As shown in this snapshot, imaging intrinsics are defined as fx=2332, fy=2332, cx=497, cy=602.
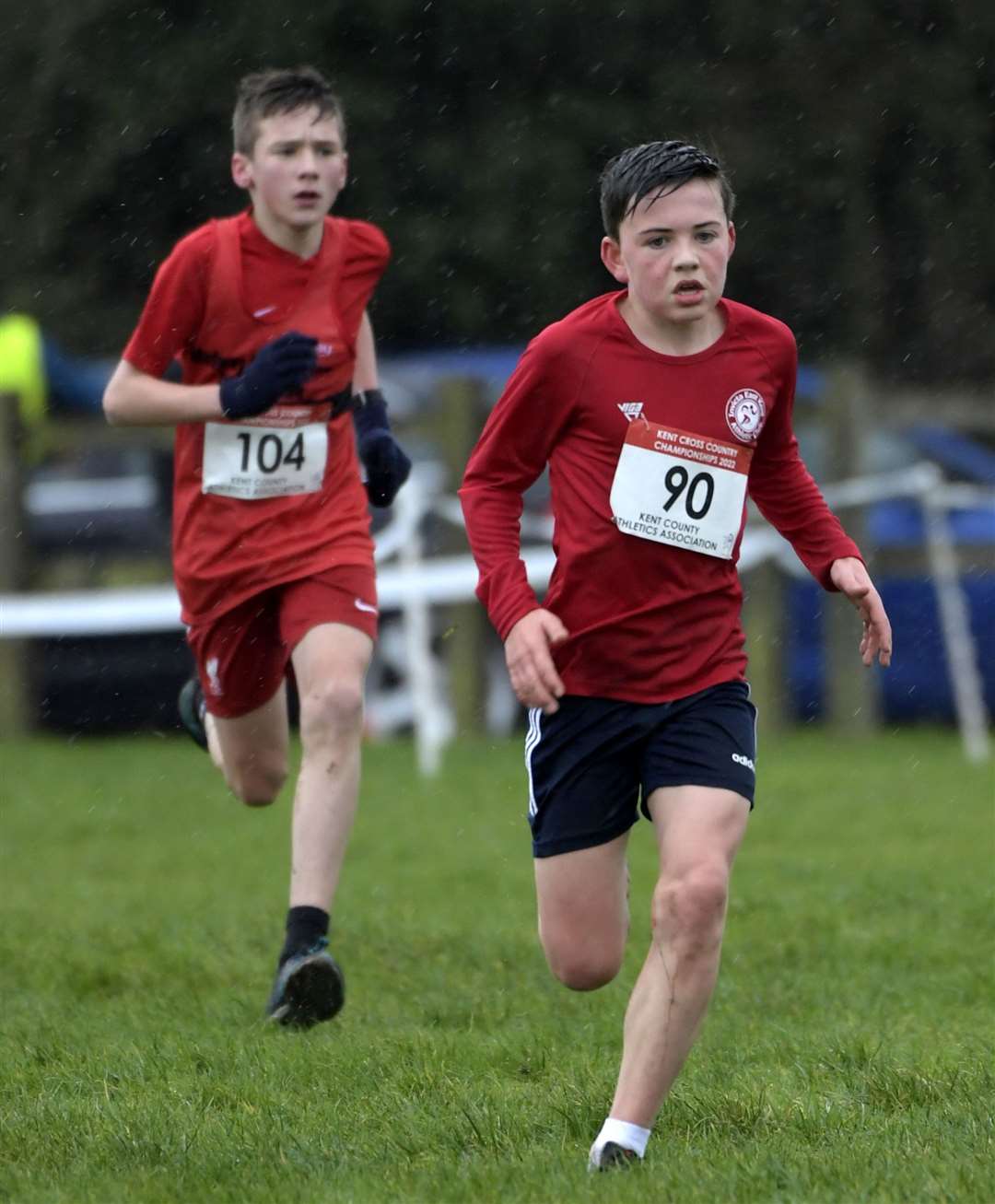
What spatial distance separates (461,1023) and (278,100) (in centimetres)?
250

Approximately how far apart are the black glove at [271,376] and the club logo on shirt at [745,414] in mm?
1639

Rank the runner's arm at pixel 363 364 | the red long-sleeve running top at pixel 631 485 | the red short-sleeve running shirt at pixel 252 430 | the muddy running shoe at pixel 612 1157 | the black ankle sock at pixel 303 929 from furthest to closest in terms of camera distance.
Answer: the runner's arm at pixel 363 364
the red short-sleeve running shirt at pixel 252 430
the black ankle sock at pixel 303 929
the red long-sleeve running top at pixel 631 485
the muddy running shoe at pixel 612 1157

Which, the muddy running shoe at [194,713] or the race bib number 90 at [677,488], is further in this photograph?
the muddy running shoe at [194,713]

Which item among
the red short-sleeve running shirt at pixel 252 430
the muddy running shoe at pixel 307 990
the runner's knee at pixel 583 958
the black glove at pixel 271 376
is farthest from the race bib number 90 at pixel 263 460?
the runner's knee at pixel 583 958

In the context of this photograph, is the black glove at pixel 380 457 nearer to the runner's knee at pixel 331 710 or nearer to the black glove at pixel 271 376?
the black glove at pixel 271 376

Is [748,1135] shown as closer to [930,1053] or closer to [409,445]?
[930,1053]

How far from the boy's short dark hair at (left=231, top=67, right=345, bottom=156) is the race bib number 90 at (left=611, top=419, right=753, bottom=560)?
2.14 meters

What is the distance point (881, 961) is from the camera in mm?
6543

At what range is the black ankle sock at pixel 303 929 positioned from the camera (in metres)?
5.72

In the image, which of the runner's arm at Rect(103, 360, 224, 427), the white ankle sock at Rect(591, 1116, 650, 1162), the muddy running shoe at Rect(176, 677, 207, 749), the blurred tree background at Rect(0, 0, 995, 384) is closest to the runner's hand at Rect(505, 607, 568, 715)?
the white ankle sock at Rect(591, 1116, 650, 1162)

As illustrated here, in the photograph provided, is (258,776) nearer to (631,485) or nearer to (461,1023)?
(461,1023)

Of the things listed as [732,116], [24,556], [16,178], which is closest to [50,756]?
[24,556]

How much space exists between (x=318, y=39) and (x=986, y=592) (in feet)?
28.2

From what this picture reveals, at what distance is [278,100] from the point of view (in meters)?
6.29
